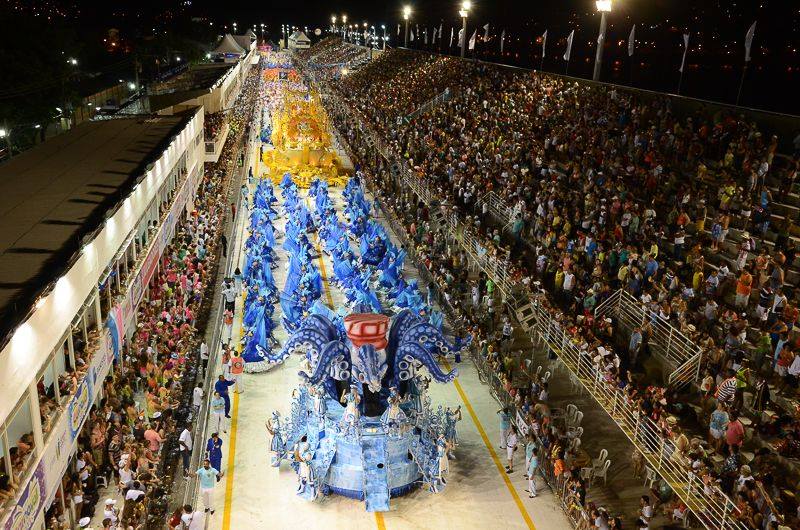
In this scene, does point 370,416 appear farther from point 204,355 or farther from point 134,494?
point 204,355

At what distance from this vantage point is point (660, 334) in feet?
57.4

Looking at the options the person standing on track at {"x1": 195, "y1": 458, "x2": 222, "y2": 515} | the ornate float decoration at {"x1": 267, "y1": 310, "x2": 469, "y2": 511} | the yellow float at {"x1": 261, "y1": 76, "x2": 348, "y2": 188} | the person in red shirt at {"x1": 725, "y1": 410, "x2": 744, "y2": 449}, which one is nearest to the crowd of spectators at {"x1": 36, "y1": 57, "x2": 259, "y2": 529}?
the person standing on track at {"x1": 195, "y1": 458, "x2": 222, "y2": 515}

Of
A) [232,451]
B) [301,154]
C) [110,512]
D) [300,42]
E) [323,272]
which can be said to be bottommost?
[323,272]

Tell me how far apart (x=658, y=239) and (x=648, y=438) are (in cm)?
818

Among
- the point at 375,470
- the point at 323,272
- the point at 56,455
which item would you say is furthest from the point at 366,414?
the point at 323,272

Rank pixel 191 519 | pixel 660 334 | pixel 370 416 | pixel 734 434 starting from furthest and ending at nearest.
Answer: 1. pixel 660 334
2. pixel 370 416
3. pixel 734 434
4. pixel 191 519

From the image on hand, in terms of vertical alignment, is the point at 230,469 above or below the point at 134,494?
below

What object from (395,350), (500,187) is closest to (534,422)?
(395,350)

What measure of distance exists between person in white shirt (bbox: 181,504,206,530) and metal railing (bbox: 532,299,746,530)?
7.88 metres

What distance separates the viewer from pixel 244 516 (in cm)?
1481

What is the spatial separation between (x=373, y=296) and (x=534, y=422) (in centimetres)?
777

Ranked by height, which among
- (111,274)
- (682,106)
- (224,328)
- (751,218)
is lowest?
(224,328)

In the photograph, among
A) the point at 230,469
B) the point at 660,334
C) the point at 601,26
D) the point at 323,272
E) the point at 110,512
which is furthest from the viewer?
the point at 601,26

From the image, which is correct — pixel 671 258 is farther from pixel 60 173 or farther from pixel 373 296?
pixel 60 173
